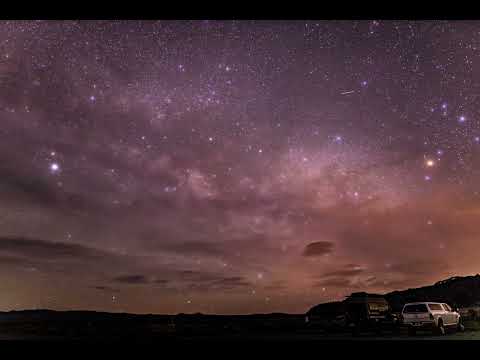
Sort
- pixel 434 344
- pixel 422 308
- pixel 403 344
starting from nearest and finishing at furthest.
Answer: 1. pixel 403 344
2. pixel 434 344
3. pixel 422 308

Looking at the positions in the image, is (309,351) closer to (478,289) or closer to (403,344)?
(403,344)

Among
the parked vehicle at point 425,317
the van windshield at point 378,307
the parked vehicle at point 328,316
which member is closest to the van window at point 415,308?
the parked vehicle at point 425,317

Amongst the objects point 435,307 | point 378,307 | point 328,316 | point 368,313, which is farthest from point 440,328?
point 328,316

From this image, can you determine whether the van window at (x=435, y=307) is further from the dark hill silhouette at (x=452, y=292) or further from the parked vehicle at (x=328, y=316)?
the dark hill silhouette at (x=452, y=292)

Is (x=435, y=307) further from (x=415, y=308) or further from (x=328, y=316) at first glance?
(x=328, y=316)

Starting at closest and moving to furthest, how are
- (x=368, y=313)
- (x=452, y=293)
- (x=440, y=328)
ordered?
(x=440, y=328)
(x=368, y=313)
(x=452, y=293)

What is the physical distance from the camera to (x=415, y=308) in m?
25.0

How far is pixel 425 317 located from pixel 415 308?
0.68 metres

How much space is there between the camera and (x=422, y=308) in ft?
81.1

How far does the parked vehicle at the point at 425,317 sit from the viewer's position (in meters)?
24.4

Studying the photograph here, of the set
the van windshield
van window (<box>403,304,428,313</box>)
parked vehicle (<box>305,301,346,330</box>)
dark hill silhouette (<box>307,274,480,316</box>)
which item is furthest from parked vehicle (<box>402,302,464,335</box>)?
dark hill silhouette (<box>307,274,480,316</box>)
